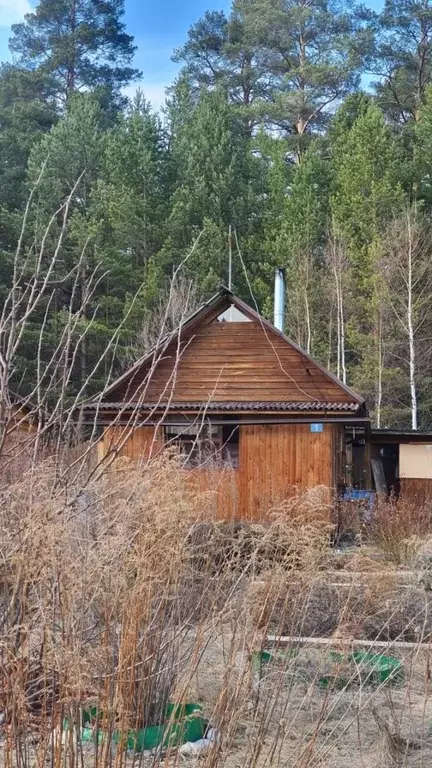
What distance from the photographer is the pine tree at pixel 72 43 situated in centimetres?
3700

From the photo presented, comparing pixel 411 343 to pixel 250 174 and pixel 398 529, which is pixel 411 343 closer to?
pixel 250 174

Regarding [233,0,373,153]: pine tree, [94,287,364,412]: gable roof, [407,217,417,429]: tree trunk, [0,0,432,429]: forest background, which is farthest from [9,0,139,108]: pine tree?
[94,287,364,412]: gable roof

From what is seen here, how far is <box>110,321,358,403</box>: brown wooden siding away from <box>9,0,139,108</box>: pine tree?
76.4 feet

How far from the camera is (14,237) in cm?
2867

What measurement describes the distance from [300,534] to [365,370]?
23265 mm

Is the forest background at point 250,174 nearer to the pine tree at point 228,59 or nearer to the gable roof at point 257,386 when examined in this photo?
the pine tree at point 228,59

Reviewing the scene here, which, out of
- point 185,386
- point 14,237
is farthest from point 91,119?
point 185,386

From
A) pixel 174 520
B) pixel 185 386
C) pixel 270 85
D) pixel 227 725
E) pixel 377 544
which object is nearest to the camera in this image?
pixel 227 725

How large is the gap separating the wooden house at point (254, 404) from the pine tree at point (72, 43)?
23305mm

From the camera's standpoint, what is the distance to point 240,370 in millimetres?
16594

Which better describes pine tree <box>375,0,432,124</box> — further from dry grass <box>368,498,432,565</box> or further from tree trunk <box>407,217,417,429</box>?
dry grass <box>368,498,432,565</box>

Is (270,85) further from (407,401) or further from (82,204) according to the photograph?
(407,401)

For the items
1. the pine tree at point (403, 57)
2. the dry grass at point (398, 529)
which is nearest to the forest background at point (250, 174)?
the pine tree at point (403, 57)

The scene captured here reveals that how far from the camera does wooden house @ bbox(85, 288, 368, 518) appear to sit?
15625 millimetres
